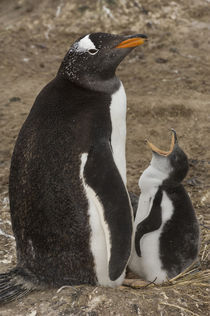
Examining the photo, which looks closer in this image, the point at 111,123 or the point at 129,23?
the point at 111,123

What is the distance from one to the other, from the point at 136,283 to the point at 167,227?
0.44 m

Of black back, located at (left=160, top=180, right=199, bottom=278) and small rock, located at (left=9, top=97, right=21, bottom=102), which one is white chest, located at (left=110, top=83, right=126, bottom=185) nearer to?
black back, located at (left=160, top=180, right=199, bottom=278)

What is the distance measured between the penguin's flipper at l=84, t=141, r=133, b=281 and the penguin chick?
1.68ft

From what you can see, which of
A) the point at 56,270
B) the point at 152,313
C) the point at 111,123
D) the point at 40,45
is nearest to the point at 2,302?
the point at 56,270

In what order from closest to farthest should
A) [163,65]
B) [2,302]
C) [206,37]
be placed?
[2,302] < [163,65] < [206,37]

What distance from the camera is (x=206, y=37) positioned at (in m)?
7.98

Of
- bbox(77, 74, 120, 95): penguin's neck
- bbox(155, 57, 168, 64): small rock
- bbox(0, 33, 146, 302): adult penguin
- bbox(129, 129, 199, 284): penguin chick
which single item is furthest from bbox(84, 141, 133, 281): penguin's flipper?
bbox(155, 57, 168, 64): small rock

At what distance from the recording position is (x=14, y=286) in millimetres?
2998

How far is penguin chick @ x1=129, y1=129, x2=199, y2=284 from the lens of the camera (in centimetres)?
327

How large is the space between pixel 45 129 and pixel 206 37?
579 centimetres

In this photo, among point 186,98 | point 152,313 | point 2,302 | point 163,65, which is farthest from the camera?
point 163,65

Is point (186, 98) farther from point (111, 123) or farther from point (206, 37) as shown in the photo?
point (111, 123)

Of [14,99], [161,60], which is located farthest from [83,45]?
[161,60]

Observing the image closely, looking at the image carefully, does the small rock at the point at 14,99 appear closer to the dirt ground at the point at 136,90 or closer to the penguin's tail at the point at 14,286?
the dirt ground at the point at 136,90
